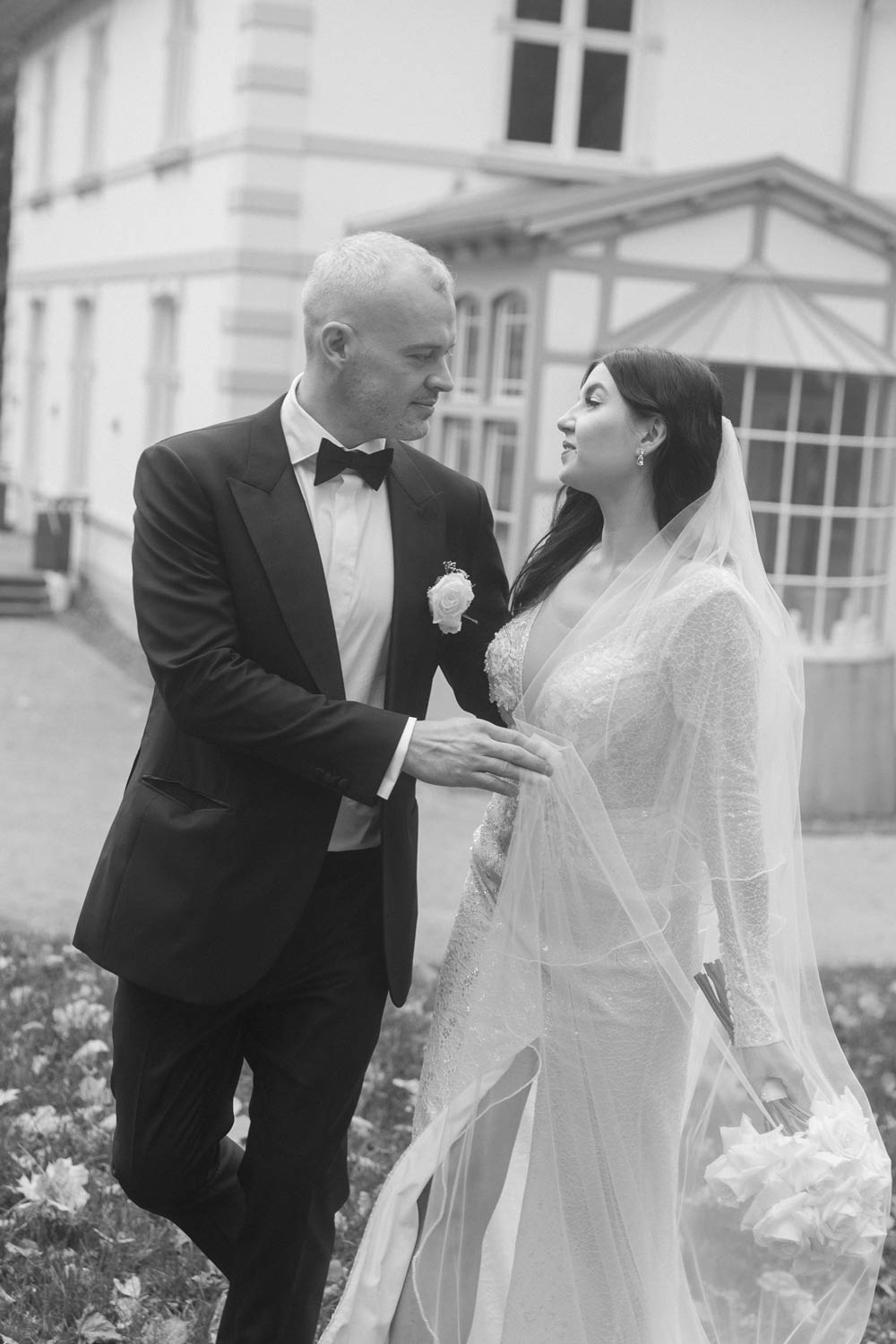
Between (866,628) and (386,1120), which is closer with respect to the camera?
(386,1120)

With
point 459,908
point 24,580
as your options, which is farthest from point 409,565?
point 24,580

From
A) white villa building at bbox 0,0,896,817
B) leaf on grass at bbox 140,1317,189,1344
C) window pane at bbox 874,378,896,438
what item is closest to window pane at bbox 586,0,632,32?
white villa building at bbox 0,0,896,817

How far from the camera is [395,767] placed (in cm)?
316

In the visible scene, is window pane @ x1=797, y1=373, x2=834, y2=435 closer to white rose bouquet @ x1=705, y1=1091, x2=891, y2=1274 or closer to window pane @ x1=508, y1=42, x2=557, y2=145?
window pane @ x1=508, y1=42, x2=557, y2=145

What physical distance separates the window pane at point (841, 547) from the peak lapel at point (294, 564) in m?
9.25

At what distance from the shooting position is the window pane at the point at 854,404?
39.1 ft

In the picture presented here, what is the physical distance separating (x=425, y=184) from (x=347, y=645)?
1024 cm

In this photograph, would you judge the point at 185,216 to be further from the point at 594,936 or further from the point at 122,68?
the point at 594,936

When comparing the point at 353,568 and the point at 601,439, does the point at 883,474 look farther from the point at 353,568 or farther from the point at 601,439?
the point at 353,568

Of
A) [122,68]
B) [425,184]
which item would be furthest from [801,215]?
[122,68]

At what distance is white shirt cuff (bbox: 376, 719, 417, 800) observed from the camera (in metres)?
3.16

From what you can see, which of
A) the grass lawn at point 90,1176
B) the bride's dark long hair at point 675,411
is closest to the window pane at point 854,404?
the grass lawn at point 90,1176

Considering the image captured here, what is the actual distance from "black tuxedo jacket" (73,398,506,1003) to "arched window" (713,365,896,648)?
8.49 m

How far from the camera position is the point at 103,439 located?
58.0ft
